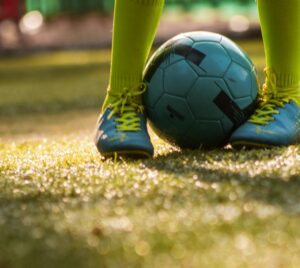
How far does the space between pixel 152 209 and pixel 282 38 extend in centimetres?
107

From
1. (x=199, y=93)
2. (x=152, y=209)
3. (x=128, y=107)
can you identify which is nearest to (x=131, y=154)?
(x=128, y=107)

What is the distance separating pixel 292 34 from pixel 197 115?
0.48 meters

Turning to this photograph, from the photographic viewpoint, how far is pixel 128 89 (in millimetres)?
2502

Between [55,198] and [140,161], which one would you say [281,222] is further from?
[140,161]

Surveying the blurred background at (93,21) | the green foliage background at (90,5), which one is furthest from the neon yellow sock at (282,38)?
the green foliage background at (90,5)

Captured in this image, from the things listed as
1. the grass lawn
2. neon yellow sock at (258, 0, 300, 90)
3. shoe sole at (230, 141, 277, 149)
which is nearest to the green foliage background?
the grass lawn

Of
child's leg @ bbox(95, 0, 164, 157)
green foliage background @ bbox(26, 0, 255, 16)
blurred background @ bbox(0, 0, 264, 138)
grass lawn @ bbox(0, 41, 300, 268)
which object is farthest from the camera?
green foliage background @ bbox(26, 0, 255, 16)

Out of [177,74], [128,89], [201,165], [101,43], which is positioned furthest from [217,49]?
[101,43]

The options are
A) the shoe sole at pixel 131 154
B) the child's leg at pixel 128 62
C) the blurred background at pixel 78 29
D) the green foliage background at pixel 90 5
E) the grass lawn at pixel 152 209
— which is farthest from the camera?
the green foliage background at pixel 90 5

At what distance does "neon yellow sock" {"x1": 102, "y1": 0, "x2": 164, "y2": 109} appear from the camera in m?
2.48

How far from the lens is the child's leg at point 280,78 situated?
2402 millimetres

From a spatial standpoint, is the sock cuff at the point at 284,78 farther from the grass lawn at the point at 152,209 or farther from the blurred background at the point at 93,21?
the blurred background at the point at 93,21

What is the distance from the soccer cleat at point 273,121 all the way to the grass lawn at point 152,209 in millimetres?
71

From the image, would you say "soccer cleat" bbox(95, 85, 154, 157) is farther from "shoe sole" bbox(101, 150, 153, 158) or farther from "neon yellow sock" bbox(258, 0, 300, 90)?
"neon yellow sock" bbox(258, 0, 300, 90)
